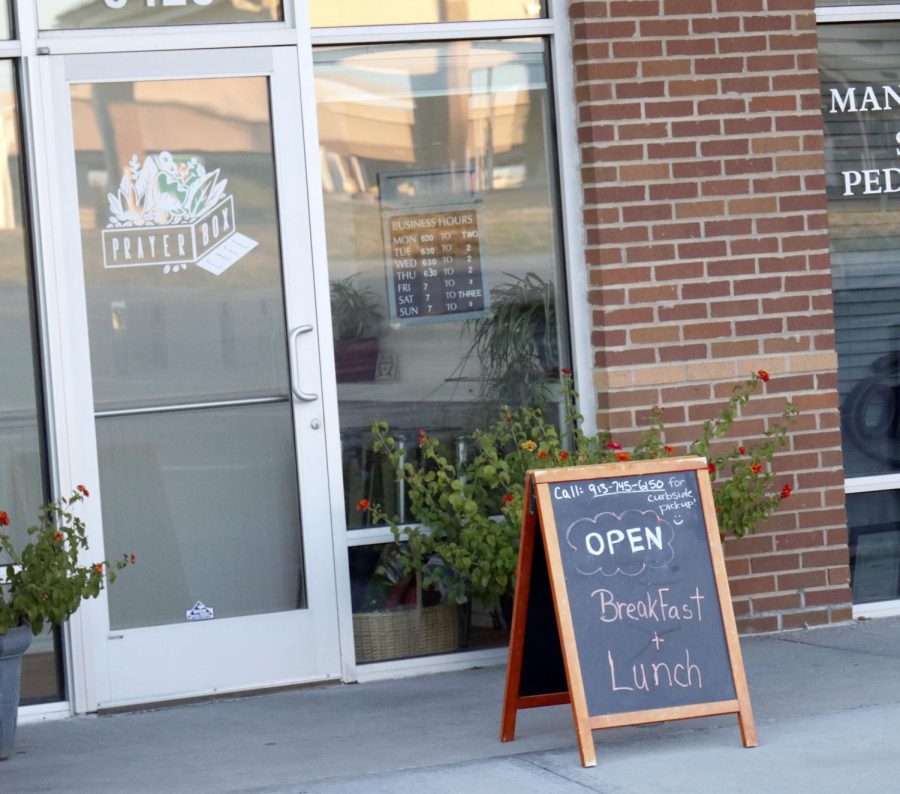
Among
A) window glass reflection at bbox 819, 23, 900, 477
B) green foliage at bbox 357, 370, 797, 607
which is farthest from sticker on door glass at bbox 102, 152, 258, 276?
window glass reflection at bbox 819, 23, 900, 477

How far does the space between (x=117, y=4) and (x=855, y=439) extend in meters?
3.60

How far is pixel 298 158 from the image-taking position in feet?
19.5

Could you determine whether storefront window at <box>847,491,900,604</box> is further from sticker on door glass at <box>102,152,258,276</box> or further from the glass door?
sticker on door glass at <box>102,152,258,276</box>

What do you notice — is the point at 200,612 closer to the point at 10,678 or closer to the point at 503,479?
the point at 10,678

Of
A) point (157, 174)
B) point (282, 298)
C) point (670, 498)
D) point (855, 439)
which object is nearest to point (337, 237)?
point (282, 298)

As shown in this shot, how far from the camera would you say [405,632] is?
6.07 meters

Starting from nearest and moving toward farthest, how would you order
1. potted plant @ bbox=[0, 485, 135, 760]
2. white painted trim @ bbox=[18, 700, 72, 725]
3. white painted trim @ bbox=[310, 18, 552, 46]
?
potted plant @ bbox=[0, 485, 135, 760] < white painted trim @ bbox=[18, 700, 72, 725] < white painted trim @ bbox=[310, 18, 552, 46]

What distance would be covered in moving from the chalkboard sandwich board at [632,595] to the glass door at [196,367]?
143 cm

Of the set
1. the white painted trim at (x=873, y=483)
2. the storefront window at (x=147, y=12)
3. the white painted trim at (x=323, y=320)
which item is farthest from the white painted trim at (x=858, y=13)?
the storefront window at (x=147, y=12)

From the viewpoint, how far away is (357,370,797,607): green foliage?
5.74 meters

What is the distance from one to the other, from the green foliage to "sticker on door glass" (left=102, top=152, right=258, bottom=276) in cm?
93

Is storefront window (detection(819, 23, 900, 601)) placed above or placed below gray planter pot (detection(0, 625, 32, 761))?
above

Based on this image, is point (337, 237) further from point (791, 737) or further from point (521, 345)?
point (791, 737)

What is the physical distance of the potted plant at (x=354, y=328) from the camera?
603 cm
